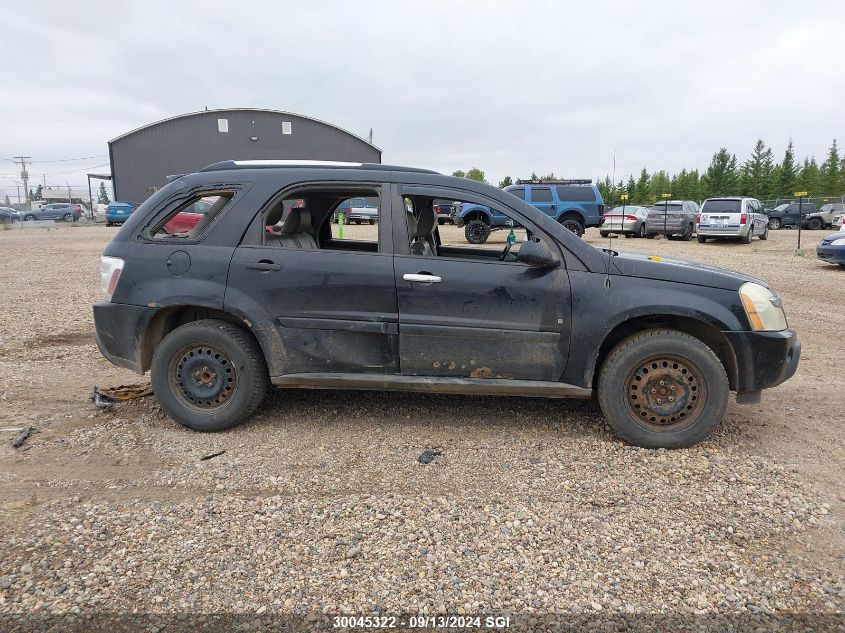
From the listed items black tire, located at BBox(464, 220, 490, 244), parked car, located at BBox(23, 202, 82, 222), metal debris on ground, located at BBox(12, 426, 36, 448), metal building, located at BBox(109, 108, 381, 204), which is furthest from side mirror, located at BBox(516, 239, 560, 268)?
parked car, located at BBox(23, 202, 82, 222)

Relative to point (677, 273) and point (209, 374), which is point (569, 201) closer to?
point (677, 273)

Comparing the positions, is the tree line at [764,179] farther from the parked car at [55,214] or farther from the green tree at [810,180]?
the parked car at [55,214]

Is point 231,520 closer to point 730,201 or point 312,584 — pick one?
point 312,584

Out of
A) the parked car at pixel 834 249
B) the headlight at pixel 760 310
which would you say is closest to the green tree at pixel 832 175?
the parked car at pixel 834 249

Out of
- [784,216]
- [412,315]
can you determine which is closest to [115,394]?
[412,315]

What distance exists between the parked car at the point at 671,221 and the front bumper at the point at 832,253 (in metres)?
9.17

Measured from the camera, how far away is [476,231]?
17.9 meters

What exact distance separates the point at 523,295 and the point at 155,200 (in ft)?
8.99

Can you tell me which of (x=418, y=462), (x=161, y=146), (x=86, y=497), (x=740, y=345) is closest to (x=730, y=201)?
(x=740, y=345)

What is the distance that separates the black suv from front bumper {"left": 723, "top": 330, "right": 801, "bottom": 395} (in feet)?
0.04

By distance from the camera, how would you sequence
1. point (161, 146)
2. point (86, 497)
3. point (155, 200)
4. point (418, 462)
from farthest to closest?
1. point (161, 146)
2. point (155, 200)
3. point (418, 462)
4. point (86, 497)

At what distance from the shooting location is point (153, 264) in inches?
155

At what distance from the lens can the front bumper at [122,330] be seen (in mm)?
3933

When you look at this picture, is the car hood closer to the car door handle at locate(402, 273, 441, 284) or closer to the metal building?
the car door handle at locate(402, 273, 441, 284)
